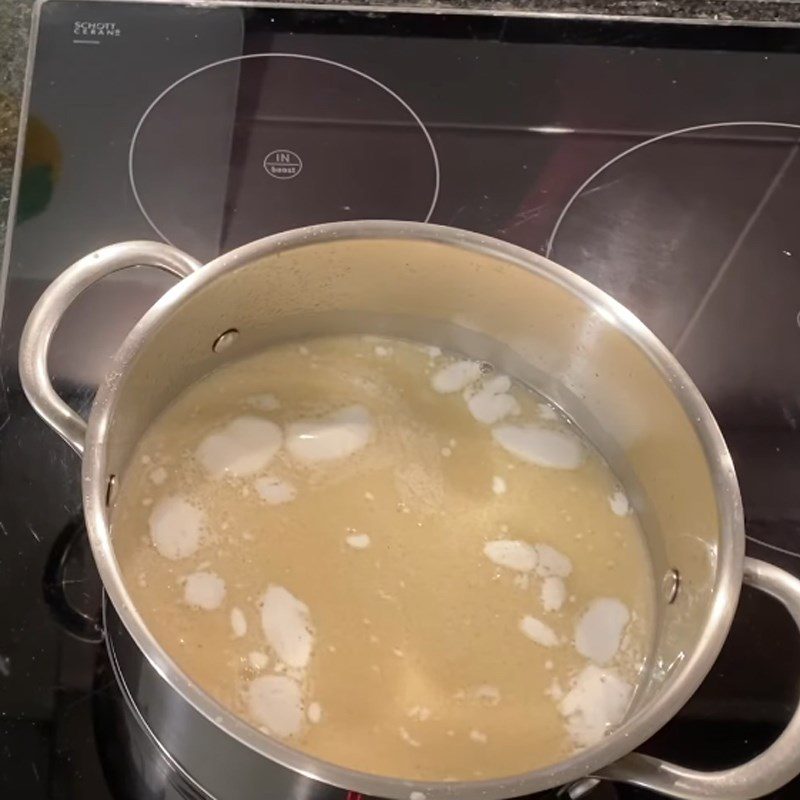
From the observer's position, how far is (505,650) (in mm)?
745

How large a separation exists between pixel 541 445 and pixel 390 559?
0.51 ft

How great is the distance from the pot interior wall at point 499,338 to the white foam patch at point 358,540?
0.54ft

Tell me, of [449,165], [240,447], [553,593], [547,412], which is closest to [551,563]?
[553,593]

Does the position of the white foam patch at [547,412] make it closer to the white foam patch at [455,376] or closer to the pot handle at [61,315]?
the white foam patch at [455,376]

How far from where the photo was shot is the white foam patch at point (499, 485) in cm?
82

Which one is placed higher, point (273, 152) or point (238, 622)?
point (273, 152)

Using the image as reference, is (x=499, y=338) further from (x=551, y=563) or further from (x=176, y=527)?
(x=176, y=527)

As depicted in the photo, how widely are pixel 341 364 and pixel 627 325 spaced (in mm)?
233

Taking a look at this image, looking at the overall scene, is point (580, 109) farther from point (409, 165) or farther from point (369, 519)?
point (369, 519)

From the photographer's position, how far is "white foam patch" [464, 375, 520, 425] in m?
0.86

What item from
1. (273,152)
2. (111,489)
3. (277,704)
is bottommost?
(277,704)

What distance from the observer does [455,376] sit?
0.87 meters

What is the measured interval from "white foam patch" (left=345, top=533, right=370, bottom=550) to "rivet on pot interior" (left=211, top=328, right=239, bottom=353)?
167mm

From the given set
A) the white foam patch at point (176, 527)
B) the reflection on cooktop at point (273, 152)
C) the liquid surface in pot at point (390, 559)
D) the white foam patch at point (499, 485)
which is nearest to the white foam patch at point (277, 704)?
the liquid surface in pot at point (390, 559)
